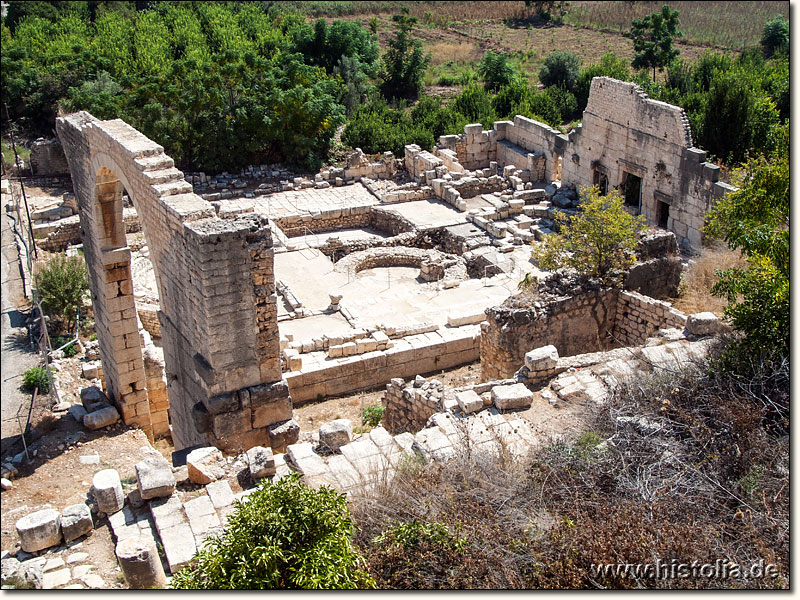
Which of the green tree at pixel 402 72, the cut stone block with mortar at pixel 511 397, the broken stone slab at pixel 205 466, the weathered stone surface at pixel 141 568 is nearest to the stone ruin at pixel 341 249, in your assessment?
the broken stone slab at pixel 205 466

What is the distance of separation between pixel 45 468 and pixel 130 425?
7.23 feet

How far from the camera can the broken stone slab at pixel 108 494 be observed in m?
8.97

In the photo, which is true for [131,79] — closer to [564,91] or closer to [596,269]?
[564,91]

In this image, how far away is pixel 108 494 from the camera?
897 cm

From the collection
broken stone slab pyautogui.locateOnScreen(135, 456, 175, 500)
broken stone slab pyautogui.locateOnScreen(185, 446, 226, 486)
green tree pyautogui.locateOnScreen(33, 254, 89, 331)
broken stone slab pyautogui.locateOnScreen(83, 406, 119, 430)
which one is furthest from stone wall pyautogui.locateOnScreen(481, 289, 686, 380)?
green tree pyautogui.locateOnScreen(33, 254, 89, 331)

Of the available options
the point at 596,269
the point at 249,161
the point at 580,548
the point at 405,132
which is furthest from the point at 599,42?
the point at 580,548

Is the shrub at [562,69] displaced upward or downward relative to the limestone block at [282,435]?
upward

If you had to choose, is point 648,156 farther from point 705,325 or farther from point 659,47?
point 659,47

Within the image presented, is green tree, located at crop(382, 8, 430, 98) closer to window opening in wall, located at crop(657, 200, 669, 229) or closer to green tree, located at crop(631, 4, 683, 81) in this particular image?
green tree, located at crop(631, 4, 683, 81)

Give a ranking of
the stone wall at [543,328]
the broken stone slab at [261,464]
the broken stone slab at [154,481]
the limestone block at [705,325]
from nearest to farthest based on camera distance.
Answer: the broken stone slab at [154,481] < the broken stone slab at [261,464] < the limestone block at [705,325] < the stone wall at [543,328]

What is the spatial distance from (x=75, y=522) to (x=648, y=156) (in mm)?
16647

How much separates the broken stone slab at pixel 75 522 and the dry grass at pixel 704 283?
33.0 ft

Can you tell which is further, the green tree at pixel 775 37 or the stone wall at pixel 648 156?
the green tree at pixel 775 37

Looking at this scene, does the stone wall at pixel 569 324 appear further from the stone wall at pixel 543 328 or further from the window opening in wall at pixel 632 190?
the window opening in wall at pixel 632 190
